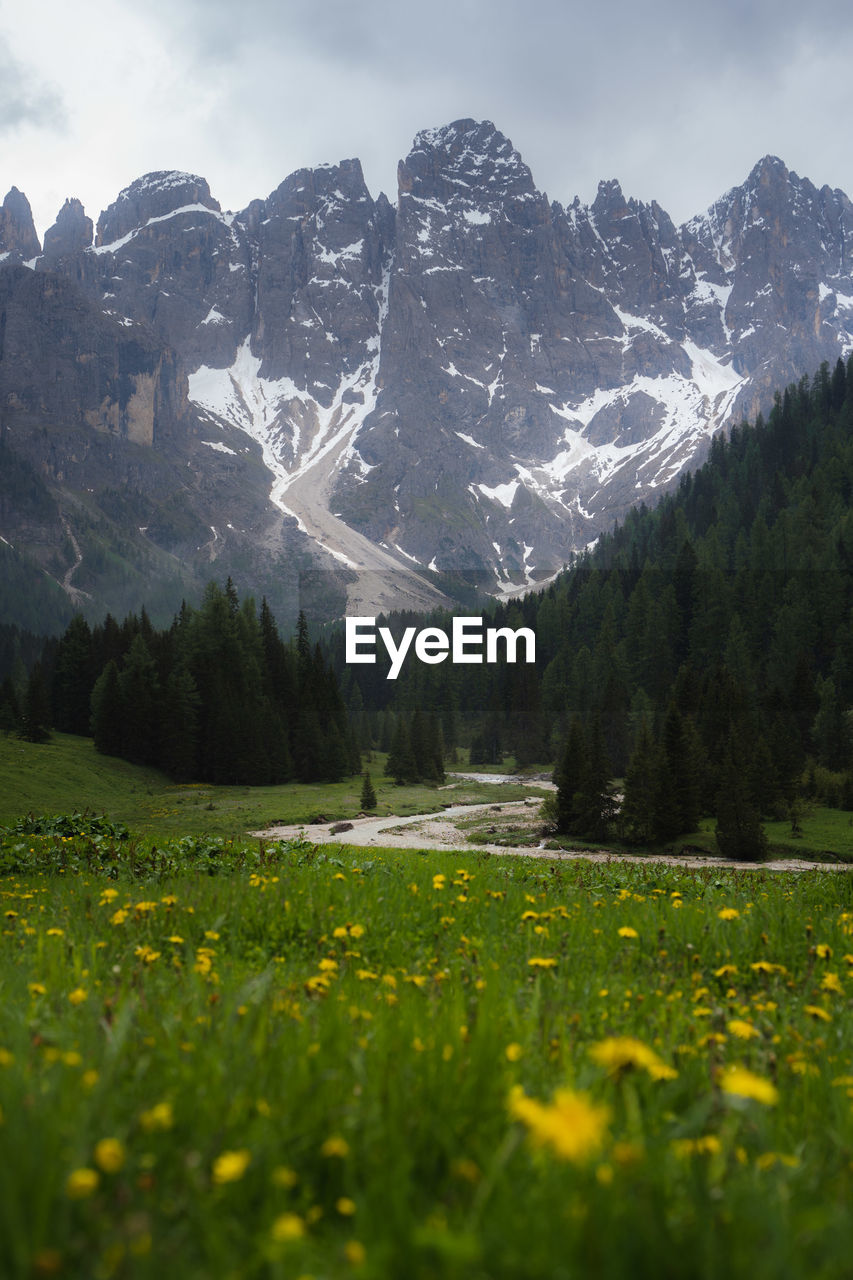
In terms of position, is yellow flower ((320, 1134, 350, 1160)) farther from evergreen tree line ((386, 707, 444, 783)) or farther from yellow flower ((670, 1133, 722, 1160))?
evergreen tree line ((386, 707, 444, 783))

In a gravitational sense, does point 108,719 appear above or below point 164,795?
above

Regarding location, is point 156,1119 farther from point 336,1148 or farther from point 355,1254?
point 355,1254

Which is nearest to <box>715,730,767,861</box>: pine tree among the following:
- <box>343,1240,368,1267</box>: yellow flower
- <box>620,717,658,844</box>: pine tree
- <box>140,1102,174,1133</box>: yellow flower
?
<box>620,717,658,844</box>: pine tree

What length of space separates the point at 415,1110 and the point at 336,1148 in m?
0.49

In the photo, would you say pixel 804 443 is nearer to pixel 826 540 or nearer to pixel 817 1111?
pixel 826 540

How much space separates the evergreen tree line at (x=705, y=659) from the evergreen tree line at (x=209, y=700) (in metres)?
29.5

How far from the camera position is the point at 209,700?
69.1 meters

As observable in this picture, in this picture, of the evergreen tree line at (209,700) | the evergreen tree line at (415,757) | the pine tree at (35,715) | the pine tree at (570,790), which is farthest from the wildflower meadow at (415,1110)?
the evergreen tree line at (415,757)

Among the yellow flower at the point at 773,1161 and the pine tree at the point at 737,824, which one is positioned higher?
the yellow flower at the point at 773,1161

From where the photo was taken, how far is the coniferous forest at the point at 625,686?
139 feet

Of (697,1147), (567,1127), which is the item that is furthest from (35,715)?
(567,1127)

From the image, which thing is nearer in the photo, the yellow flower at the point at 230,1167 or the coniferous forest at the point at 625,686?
the yellow flower at the point at 230,1167

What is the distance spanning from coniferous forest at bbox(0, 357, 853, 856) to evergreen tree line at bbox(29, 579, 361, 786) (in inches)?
8.2

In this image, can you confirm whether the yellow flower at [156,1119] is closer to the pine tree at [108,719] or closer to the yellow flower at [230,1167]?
the yellow flower at [230,1167]
